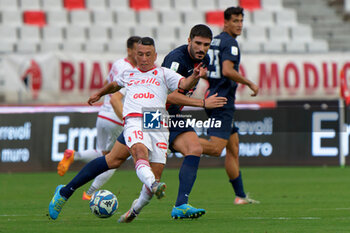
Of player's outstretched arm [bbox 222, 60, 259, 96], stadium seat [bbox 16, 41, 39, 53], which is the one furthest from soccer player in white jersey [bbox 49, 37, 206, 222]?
stadium seat [bbox 16, 41, 39, 53]

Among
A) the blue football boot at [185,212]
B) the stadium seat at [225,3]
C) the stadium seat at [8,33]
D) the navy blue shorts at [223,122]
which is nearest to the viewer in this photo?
the blue football boot at [185,212]

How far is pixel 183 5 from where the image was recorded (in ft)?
79.0

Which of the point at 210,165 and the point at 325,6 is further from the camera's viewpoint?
the point at 325,6

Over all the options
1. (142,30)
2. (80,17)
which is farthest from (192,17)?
(80,17)

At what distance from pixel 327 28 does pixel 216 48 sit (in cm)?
1677

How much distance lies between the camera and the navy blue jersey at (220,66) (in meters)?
9.45

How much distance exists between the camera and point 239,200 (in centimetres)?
952

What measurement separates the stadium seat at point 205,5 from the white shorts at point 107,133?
543 inches

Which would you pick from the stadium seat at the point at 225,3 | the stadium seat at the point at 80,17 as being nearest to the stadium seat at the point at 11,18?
the stadium seat at the point at 80,17

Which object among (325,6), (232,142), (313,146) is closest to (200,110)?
(313,146)

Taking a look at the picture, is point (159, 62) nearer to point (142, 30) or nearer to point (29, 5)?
point (142, 30)

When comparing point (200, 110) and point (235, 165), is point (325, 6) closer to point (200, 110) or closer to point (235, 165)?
point (200, 110)

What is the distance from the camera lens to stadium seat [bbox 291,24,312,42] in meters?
24.0

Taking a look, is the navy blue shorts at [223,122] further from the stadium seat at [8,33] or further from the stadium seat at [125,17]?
the stadium seat at [125,17]
